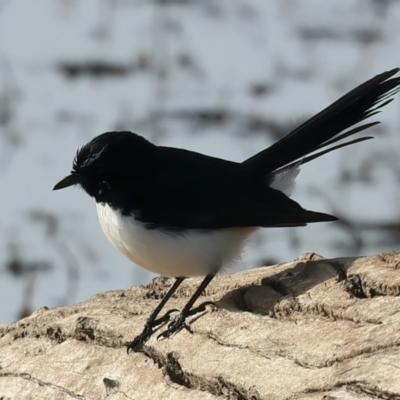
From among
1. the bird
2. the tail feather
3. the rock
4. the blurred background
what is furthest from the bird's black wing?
the blurred background

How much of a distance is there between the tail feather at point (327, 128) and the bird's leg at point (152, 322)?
58 cm

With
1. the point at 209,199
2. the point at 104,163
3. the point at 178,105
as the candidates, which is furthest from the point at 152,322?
the point at 178,105

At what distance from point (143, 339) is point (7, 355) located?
67cm

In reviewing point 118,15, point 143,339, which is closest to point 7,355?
point 143,339

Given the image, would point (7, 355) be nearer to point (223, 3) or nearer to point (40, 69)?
point (40, 69)

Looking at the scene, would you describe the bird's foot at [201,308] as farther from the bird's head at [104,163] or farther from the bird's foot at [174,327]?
the bird's head at [104,163]

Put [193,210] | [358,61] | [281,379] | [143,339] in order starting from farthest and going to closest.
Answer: [358,61]
[193,210]
[143,339]
[281,379]

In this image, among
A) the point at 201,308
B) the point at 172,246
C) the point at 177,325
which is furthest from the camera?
the point at 172,246

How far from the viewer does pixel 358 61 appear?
8.83 meters

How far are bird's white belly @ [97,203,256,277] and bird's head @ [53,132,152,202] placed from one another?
0.15 meters

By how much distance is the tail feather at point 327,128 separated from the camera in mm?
4789

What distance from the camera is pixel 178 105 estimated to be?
855 centimetres

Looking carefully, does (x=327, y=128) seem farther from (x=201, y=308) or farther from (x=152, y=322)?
(x=152, y=322)

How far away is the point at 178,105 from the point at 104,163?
3.77 metres
